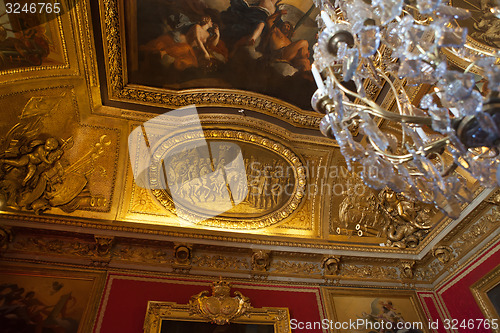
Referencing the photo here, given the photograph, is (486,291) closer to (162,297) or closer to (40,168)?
(162,297)

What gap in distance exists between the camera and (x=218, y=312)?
6.12 meters

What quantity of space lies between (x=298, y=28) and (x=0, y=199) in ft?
19.4

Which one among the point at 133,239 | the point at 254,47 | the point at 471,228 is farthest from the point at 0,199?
the point at 471,228

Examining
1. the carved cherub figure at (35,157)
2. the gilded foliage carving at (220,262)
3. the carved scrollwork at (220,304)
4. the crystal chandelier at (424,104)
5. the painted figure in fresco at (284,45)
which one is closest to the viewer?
the crystal chandelier at (424,104)

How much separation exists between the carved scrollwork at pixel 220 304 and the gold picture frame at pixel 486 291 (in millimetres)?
3967

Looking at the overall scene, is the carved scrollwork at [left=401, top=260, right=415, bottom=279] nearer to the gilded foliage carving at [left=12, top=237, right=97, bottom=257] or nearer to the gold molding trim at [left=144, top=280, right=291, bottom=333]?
the gold molding trim at [left=144, top=280, right=291, bottom=333]

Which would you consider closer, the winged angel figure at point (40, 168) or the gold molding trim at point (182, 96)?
the gold molding trim at point (182, 96)

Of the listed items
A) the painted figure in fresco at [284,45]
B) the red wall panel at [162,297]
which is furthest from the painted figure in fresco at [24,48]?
the red wall panel at [162,297]

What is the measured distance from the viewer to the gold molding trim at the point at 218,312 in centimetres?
592

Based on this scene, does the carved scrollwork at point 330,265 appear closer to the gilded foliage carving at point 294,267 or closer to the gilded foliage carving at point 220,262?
the gilded foliage carving at point 294,267

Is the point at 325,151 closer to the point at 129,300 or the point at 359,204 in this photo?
the point at 359,204

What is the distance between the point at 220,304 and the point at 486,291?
4.55 m

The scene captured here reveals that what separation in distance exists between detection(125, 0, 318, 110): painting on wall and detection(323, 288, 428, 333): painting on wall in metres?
3.90

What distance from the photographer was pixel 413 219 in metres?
7.71
